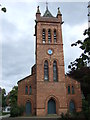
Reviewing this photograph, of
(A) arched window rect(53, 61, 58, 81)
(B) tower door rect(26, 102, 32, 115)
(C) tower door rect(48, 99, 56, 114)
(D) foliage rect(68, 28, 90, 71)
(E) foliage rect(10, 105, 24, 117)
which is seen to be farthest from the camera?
(A) arched window rect(53, 61, 58, 81)

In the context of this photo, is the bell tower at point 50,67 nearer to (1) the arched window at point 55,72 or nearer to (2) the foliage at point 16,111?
(1) the arched window at point 55,72

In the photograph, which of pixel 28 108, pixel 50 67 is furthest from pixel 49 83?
pixel 28 108

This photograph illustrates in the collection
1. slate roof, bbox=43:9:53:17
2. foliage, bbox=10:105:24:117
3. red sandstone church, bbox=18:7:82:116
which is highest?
slate roof, bbox=43:9:53:17

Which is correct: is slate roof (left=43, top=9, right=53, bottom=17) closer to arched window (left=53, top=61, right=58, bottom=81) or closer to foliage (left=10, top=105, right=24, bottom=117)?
arched window (left=53, top=61, right=58, bottom=81)

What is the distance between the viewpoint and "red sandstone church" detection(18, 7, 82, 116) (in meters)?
29.6

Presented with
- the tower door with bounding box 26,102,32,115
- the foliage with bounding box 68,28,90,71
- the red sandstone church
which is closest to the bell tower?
the red sandstone church

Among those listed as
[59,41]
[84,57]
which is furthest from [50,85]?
[84,57]

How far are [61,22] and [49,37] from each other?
4.00m

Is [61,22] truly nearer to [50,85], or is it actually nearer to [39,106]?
[50,85]

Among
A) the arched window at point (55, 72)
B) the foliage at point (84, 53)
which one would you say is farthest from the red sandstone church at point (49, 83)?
the foliage at point (84, 53)

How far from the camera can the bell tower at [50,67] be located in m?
29.5

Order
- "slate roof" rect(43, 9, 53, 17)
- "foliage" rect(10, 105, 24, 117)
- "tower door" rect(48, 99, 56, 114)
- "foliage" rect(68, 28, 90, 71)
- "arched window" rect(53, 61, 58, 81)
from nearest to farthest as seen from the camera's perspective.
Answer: "foliage" rect(68, 28, 90, 71) → "foliage" rect(10, 105, 24, 117) → "tower door" rect(48, 99, 56, 114) → "arched window" rect(53, 61, 58, 81) → "slate roof" rect(43, 9, 53, 17)

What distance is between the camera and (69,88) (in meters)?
31.9

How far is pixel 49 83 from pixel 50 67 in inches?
116
